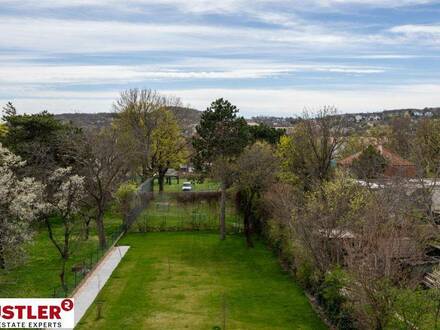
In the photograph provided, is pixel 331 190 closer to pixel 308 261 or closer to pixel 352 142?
pixel 308 261

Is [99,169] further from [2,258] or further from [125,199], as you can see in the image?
[2,258]

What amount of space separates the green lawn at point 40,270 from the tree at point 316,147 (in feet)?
45.4

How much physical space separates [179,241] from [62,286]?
13043 mm

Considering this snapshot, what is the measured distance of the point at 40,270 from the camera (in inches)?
1007

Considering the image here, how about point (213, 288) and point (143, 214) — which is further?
point (143, 214)

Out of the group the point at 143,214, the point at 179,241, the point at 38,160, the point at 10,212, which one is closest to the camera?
the point at 10,212

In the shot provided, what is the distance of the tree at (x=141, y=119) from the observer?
4941cm

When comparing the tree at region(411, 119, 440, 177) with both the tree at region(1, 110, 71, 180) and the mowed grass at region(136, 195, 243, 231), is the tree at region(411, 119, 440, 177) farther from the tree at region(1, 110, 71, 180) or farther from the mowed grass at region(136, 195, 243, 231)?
the tree at region(1, 110, 71, 180)

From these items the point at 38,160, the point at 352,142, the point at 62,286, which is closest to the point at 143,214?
the point at 38,160

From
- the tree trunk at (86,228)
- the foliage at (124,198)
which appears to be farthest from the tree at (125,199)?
the tree trunk at (86,228)

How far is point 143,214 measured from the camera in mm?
38625

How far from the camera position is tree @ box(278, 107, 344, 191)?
34.0m

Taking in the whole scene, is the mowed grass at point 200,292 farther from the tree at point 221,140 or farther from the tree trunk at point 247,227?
the tree at point 221,140

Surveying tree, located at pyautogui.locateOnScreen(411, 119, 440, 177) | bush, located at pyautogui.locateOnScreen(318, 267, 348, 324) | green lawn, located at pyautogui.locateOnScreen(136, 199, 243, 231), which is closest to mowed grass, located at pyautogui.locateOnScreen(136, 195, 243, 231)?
green lawn, located at pyautogui.locateOnScreen(136, 199, 243, 231)
